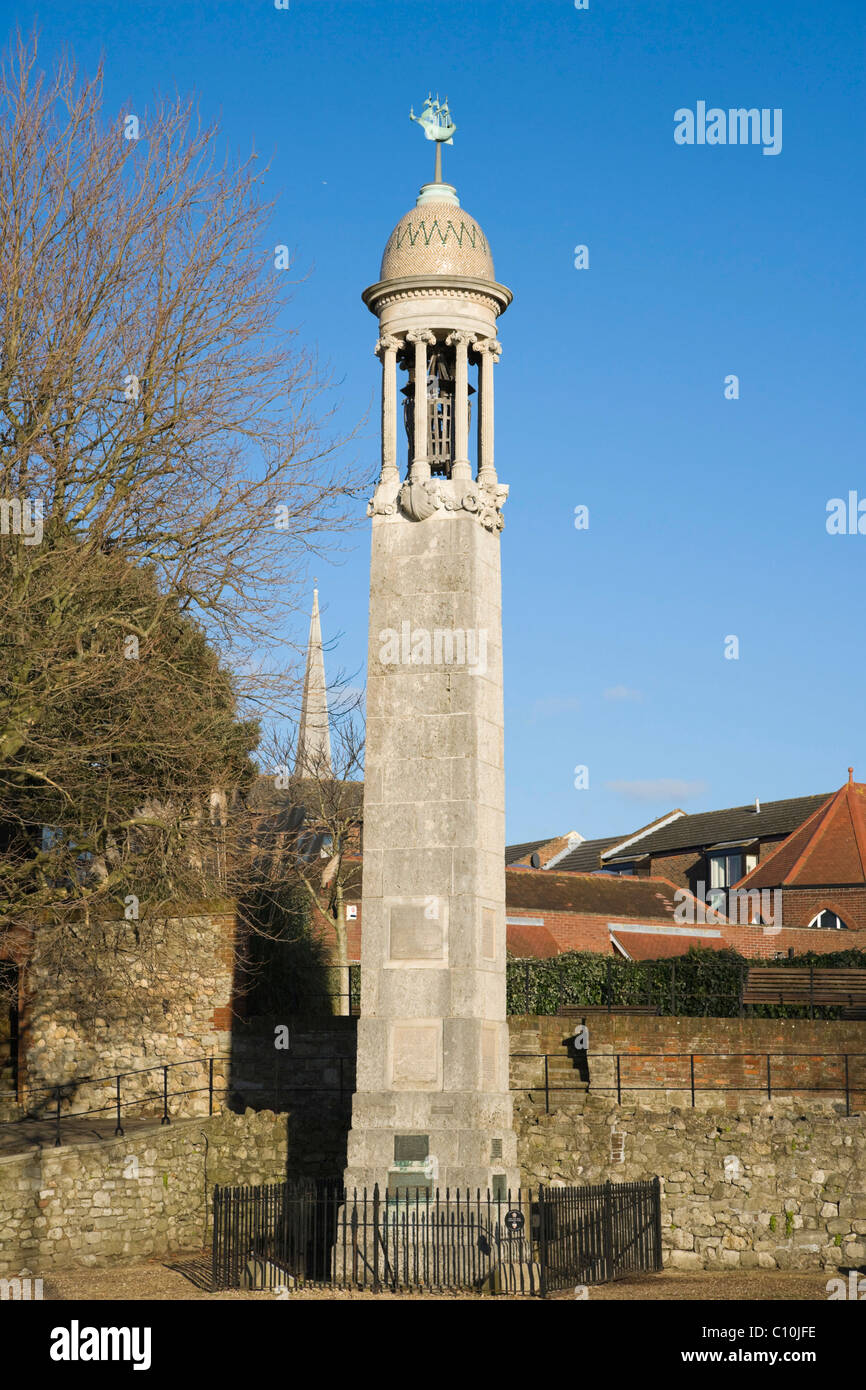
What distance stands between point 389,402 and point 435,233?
2140mm

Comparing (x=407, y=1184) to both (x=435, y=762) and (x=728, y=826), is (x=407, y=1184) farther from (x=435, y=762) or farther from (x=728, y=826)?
(x=728, y=826)

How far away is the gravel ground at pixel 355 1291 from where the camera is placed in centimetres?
1541

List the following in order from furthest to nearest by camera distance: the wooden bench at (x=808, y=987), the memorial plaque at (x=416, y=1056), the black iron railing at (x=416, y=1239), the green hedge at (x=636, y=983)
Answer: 1. the green hedge at (x=636, y=983)
2. the wooden bench at (x=808, y=987)
3. the memorial plaque at (x=416, y=1056)
4. the black iron railing at (x=416, y=1239)

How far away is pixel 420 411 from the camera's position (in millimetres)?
18406

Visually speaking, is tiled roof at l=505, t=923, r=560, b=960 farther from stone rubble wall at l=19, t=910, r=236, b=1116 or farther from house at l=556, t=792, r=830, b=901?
house at l=556, t=792, r=830, b=901

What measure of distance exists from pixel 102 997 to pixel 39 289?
11014 mm

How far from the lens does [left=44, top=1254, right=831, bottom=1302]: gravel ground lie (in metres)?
15.4

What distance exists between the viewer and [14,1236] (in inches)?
730

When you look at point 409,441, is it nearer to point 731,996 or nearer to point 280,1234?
point 280,1234

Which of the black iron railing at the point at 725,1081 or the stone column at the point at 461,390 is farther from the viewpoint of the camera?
the black iron railing at the point at 725,1081

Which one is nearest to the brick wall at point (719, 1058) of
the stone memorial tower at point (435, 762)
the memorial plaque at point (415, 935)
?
the stone memorial tower at point (435, 762)

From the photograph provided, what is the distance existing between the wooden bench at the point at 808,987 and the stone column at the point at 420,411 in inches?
466

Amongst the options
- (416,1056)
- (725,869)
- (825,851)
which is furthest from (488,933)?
(725,869)

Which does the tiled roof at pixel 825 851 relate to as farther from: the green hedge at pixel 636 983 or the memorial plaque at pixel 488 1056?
the memorial plaque at pixel 488 1056
